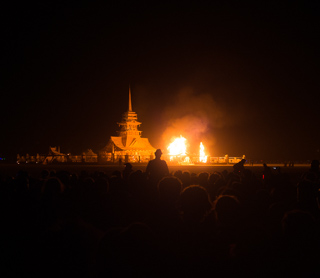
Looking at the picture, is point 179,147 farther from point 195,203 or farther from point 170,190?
point 195,203

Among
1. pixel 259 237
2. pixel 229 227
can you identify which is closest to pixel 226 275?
pixel 259 237

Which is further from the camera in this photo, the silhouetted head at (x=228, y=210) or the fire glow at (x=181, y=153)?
the fire glow at (x=181, y=153)

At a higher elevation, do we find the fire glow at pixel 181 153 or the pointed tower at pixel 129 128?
the pointed tower at pixel 129 128

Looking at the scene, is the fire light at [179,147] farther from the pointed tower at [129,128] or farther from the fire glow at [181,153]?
the pointed tower at [129,128]

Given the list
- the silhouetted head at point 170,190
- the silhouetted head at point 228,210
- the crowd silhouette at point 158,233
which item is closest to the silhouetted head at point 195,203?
the crowd silhouette at point 158,233

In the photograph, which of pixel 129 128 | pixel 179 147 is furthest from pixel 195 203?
pixel 129 128

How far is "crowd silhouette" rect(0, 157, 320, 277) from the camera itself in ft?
10.4

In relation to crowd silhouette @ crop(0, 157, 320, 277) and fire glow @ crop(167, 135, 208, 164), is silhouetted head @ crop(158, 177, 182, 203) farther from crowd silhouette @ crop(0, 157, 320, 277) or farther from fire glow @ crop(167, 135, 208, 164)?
fire glow @ crop(167, 135, 208, 164)

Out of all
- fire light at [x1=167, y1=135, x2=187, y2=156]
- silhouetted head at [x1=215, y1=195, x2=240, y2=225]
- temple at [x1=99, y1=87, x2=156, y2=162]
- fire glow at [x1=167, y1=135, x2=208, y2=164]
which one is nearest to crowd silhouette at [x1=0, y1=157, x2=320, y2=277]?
silhouetted head at [x1=215, y1=195, x2=240, y2=225]

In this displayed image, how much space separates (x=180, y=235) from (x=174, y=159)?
47.4 metres

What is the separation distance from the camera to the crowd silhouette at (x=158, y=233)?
3.17 m

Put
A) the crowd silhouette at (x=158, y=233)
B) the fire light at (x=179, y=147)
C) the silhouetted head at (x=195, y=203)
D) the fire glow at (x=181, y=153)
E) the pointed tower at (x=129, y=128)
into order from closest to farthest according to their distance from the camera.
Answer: the crowd silhouette at (x=158, y=233) → the silhouetted head at (x=195, y=203) → the fire glow at (x=181, y=153) → the fire light at (x=179, y=147) → the pointed tower at (x=129, y=128)

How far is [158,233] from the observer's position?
530 cm

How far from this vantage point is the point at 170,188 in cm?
623
